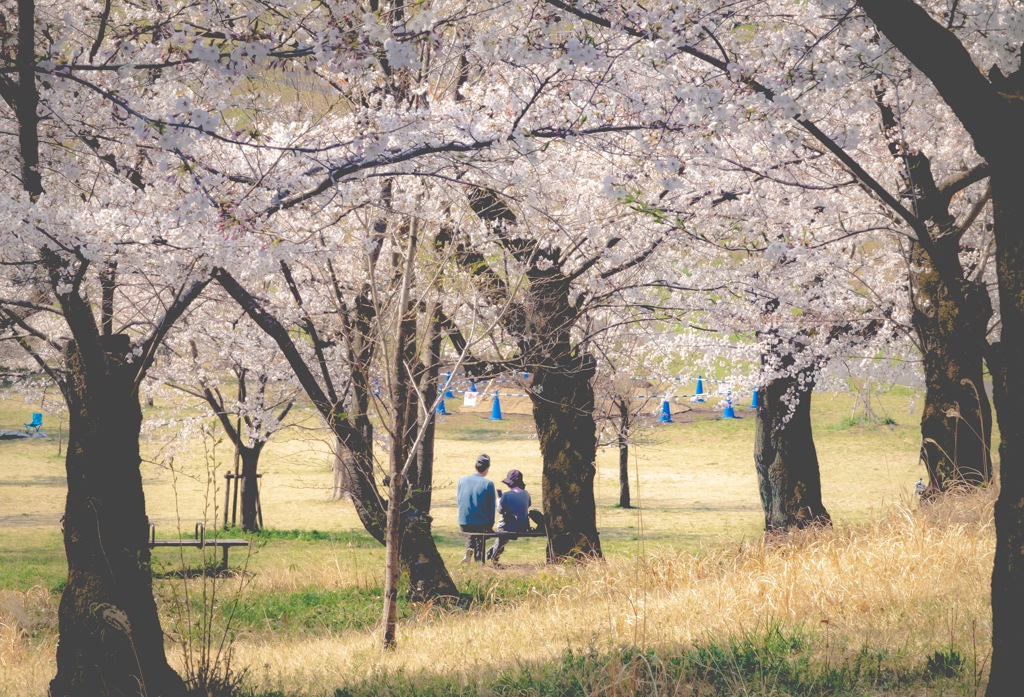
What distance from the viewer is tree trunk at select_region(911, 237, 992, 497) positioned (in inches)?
389

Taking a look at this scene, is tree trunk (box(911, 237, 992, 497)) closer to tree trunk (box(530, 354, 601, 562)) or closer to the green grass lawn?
the green grass lawn

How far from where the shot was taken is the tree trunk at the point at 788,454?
12.3 meters

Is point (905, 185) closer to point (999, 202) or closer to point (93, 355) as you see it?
point (999, 202)

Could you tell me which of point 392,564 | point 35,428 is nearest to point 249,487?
point 392,564

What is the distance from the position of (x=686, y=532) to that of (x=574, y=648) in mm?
14314

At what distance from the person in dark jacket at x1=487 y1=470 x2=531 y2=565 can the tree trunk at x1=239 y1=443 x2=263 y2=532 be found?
7593mm

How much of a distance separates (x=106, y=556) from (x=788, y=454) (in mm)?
Result: 9333

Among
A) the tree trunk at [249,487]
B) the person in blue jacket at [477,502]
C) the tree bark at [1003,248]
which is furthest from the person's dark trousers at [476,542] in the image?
the tree bark at [1003,248]

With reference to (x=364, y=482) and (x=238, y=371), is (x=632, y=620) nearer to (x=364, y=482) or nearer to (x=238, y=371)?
(x=364, y=482)

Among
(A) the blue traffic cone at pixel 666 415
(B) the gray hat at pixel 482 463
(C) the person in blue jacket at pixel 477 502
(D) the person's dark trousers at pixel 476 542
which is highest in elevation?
(A) the blue traffic cone at pixel 666 415

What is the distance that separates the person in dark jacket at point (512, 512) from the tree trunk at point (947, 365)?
18.5ft

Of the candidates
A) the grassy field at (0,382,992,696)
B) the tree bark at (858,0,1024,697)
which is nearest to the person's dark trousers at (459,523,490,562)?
the grassy field at (0,382,992,696)

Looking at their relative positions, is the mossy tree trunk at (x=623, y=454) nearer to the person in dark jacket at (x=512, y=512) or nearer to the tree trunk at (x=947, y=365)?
the person in dark jacket at (x=512, y=512)

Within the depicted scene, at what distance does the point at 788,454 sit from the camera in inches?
486
